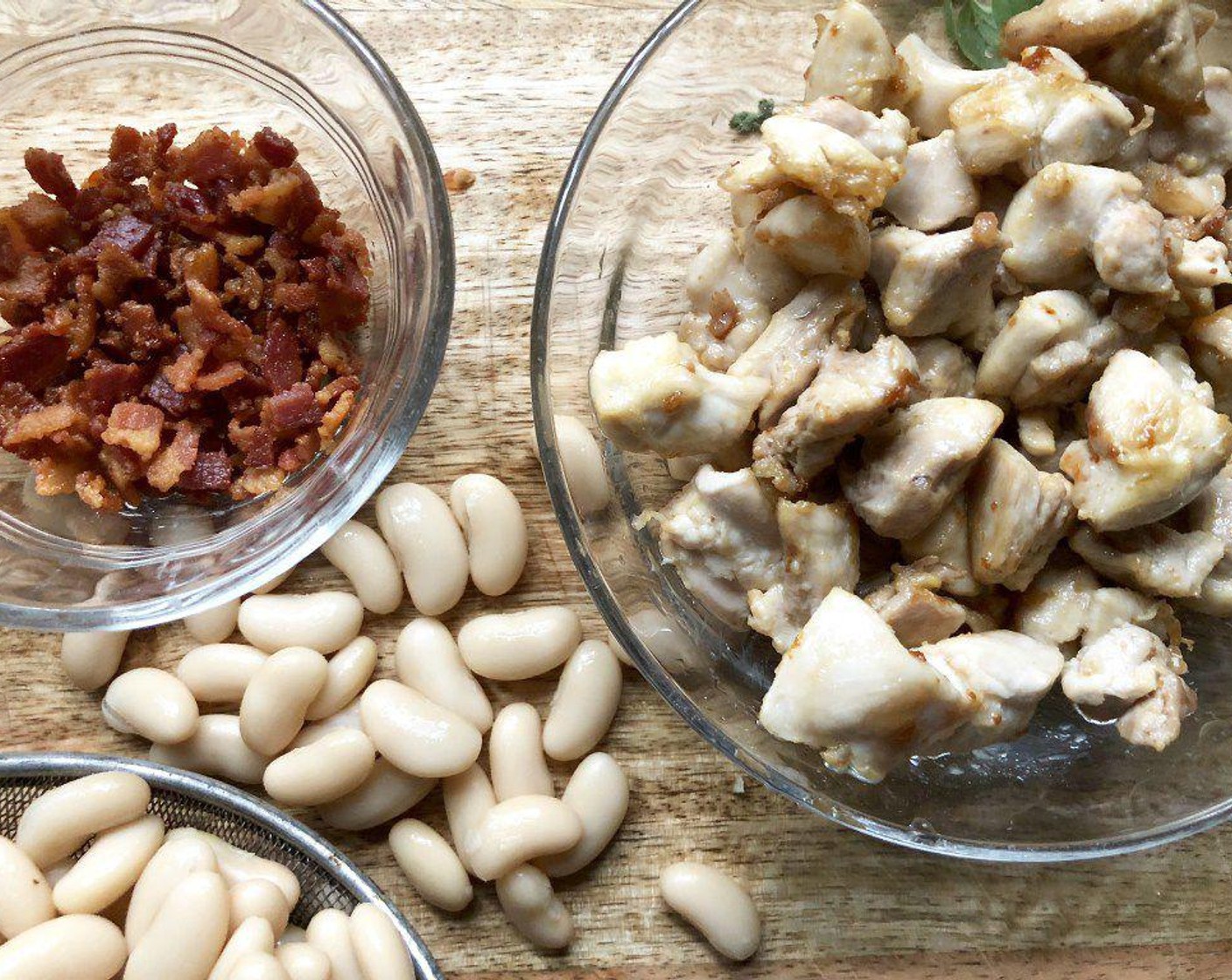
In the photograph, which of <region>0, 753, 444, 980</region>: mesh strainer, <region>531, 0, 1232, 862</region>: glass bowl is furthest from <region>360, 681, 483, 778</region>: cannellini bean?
<region>531, 0, 1232, 862</region>: glass bowl

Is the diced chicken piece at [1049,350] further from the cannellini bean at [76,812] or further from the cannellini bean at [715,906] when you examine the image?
the cannellini bean at [76,812]

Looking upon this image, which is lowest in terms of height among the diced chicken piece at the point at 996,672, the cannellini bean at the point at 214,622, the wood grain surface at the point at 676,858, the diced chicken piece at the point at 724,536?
the wood grain surface at the point at 676,858

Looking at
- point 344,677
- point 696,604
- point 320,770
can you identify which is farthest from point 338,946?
point 696,604

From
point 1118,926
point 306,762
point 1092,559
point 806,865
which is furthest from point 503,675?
point 1118,926

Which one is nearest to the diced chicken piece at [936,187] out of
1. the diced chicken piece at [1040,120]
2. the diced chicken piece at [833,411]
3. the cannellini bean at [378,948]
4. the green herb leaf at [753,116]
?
the diced chicken piece at [1040,120]

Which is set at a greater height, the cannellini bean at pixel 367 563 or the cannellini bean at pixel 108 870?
the cannellini bean at pixel 367 563

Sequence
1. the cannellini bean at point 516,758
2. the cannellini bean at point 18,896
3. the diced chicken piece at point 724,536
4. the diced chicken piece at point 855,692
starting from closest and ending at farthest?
1. the diced chicken piece at point 855,692
2. the diced chicken piece at point 724,536
3. the cannellini bean at point 18,896
4. the cannellini bean at point 516,758

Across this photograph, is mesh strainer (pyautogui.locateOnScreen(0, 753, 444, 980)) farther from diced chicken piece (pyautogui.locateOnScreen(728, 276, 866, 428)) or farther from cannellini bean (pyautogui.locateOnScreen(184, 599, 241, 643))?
diced chicken piece (pyautogui.locateOnScreen(728, 276, 866, 428))
